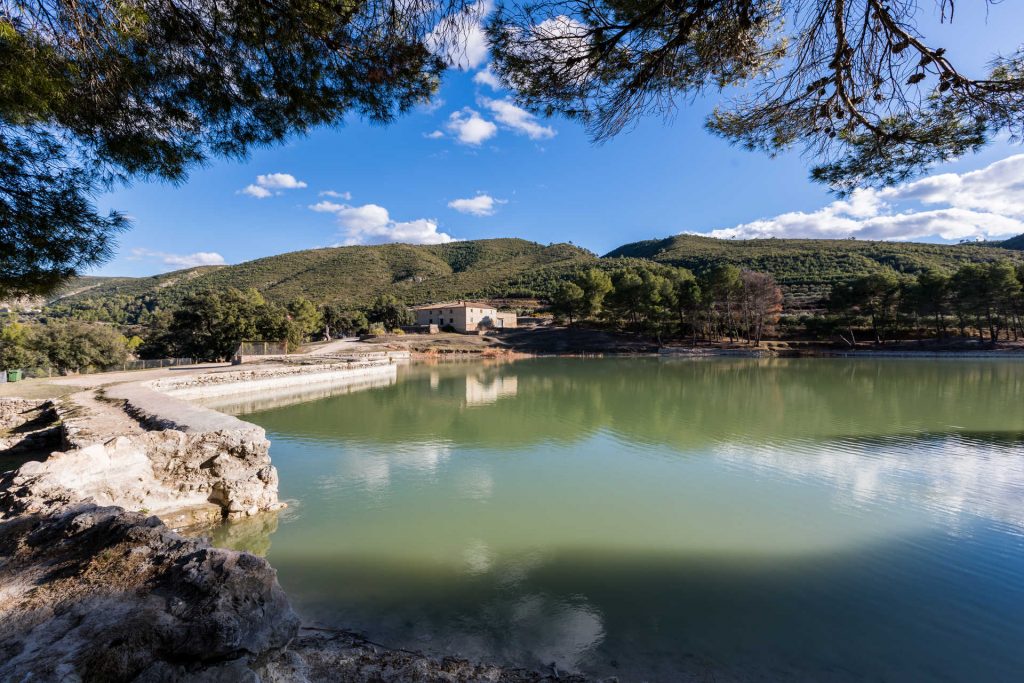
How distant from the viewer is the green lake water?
3.54 metres

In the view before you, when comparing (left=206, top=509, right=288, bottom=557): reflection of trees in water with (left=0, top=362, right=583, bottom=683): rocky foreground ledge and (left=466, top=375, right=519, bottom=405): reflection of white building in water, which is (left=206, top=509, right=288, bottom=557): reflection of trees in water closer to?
(left=0, top=362, right=583, bottom=683): rocky foreground ledge

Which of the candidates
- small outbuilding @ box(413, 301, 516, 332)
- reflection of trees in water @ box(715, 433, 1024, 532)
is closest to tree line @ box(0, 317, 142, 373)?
small outbuilding @ box(413, 301, 516, 332)

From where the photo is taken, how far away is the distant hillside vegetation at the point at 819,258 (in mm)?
65562

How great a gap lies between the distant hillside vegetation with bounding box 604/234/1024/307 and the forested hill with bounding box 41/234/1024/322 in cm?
15

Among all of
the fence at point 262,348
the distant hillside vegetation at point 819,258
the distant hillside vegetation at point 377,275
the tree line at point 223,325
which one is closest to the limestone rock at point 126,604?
the fence at point 262,348

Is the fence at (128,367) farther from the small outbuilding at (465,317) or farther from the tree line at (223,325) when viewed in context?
the small outbuilding at (465,317)

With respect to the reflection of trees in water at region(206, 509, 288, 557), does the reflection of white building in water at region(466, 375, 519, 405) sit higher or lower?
lower

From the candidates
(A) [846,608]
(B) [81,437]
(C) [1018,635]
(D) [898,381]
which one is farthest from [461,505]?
(D) [898,381]

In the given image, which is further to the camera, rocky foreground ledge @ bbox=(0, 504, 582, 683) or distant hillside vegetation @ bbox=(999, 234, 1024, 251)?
distant hillside vegetation @ bbox=(999, 234, 1024, 251)

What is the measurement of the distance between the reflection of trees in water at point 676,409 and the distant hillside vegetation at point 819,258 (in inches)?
1718

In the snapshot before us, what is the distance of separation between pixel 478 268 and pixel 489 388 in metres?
89.1

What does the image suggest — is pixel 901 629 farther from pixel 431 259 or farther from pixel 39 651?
pixel 431 259

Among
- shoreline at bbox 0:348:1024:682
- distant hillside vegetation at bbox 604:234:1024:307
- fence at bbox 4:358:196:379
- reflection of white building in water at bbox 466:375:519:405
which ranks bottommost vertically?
reflection of white building in water at bbox 466:375:519:405

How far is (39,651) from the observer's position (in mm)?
2053
